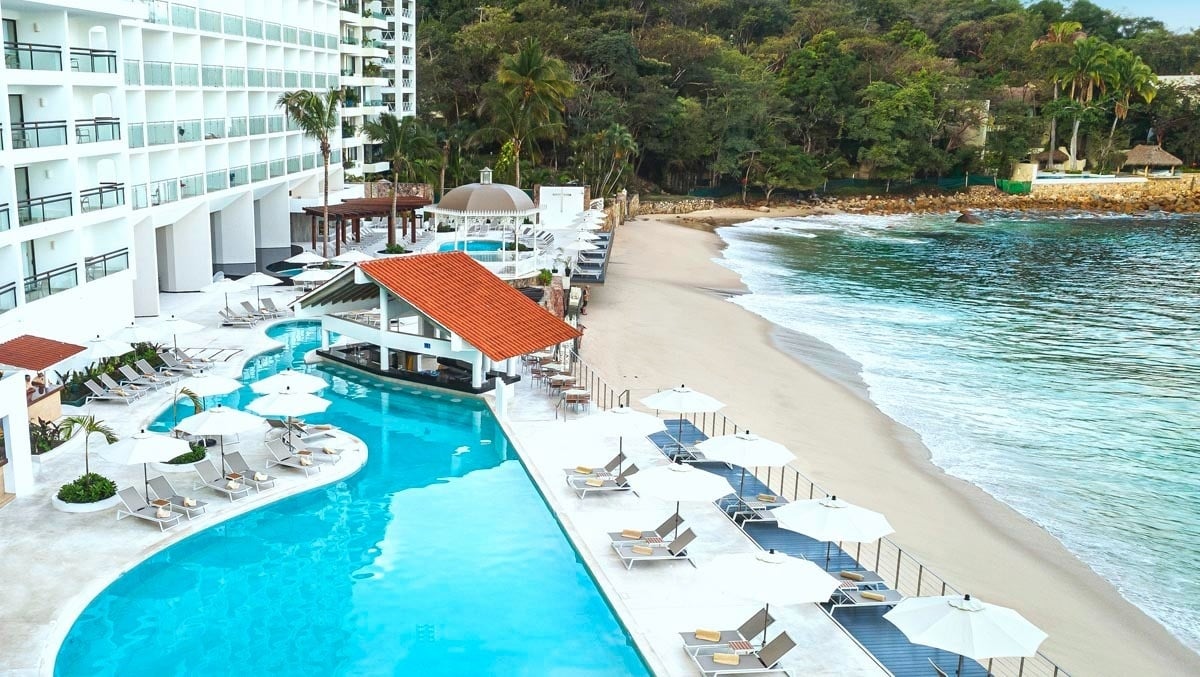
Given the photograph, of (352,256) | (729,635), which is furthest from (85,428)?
(352,256)

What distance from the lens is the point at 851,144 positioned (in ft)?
333

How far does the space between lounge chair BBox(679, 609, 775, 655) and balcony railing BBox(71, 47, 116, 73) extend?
25.0 m

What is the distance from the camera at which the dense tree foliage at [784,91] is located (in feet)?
277

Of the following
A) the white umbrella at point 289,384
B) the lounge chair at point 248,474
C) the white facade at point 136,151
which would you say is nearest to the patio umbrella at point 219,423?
the lounge chair at point 248,474

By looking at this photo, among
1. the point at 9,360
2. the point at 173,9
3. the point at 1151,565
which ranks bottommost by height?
the point at 1151,565

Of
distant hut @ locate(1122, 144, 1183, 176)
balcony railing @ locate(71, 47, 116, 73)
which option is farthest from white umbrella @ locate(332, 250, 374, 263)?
distant hut @ locate(1122, 144, 1183, 176)

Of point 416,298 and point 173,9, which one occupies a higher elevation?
point 173,9

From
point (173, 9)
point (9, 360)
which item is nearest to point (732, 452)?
point (9, 360)

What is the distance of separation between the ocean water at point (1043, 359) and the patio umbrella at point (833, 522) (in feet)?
22.0

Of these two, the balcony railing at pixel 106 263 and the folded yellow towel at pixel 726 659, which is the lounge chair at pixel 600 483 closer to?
the folded yellow towel at pixel 726 659

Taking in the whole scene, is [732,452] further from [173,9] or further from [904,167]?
[904,167]

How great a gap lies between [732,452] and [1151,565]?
935 cm

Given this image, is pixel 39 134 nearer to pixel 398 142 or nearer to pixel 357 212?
pixel 357 212

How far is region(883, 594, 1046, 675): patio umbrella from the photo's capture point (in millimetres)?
12977
